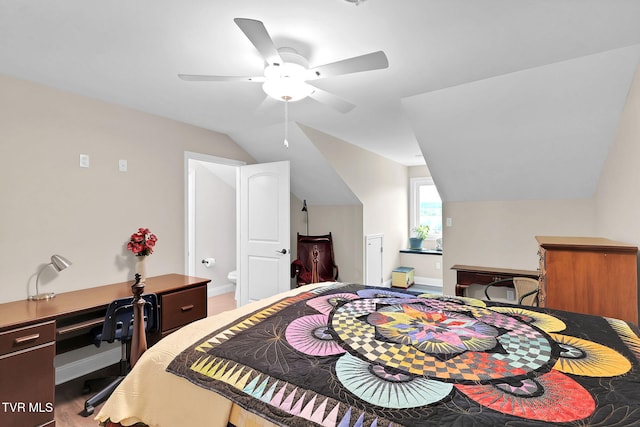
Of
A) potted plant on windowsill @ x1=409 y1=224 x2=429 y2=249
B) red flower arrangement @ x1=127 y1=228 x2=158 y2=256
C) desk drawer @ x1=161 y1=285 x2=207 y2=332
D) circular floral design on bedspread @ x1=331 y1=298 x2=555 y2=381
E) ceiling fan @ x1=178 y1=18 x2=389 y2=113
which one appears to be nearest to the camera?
circular floral design on bedspread @ x1=331 y1=298 x2=555 y2=381

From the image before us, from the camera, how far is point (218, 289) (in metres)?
5.39

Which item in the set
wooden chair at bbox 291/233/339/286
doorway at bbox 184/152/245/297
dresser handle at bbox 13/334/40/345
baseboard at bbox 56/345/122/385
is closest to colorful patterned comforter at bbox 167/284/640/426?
A: dresser handle at bbox 13/334/40/345

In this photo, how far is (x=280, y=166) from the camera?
399 cm

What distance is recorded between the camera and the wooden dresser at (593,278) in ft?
6.03

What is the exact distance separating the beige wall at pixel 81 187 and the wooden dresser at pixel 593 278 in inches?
133

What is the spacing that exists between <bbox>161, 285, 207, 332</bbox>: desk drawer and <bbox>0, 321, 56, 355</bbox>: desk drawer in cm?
79

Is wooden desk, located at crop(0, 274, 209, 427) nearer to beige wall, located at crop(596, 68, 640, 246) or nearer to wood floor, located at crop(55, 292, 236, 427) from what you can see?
wood floor, located at crop(55, 292, 236, 427)

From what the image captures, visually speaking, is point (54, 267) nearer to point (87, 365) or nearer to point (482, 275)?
point (87, 365)

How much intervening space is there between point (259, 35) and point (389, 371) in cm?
144

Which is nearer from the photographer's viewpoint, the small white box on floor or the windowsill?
the small white box on floor

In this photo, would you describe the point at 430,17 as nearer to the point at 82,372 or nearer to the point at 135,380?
the point at 135,380

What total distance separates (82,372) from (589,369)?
348cm

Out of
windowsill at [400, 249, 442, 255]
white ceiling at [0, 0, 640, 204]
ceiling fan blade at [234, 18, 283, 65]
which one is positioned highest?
white ceiling at [0, 0, 640, 204]

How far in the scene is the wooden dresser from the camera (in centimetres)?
184
